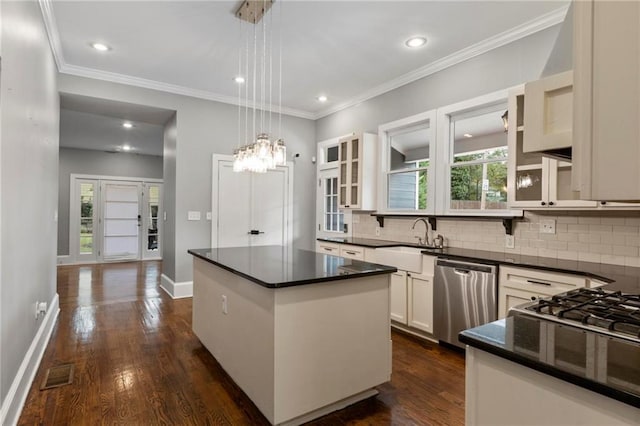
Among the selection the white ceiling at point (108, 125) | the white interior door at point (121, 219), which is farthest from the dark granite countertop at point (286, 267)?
the white interior door at point (121, 219)

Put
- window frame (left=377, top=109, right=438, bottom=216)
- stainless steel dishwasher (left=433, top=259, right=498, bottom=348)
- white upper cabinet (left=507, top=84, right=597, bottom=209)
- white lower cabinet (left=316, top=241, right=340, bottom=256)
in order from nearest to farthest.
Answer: white upper cabinet (left=507, top=84, right=597, bottom=209) < stainless steel dishwasher (left=433, top=259, right=498, bottom=348) < window frame (left=377, top=109, right=438, bottom=216) < white lower cabinet (left=316, top=241, right=340, bottom=256)

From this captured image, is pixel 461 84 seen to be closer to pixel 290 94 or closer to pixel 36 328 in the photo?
pixel 290 94

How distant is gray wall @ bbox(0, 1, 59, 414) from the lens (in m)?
1.92

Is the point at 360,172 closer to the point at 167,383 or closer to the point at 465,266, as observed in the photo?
the point at 465,266

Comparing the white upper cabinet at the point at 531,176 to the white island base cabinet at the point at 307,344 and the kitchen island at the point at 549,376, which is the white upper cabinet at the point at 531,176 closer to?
the white island base cabinet at the point at 307,344

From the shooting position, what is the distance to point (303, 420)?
2.07m

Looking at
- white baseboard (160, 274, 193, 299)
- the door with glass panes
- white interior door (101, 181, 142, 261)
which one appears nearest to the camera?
white baseboard (160, 274, 193, 299)

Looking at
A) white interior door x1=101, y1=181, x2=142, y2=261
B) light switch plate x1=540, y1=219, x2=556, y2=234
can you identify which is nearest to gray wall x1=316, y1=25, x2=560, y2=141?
light switch plate x1=540, y1=219, x2=556, y2=234

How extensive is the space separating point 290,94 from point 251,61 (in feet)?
3.86

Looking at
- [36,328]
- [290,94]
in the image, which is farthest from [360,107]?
[36,328]

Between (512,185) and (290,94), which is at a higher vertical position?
(290,94)

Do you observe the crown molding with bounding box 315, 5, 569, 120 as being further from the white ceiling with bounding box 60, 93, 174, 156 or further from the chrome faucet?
the white ceiling with bounding box 60, 93, 174, 156

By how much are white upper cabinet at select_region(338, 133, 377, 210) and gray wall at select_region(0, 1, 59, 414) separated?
3.36m

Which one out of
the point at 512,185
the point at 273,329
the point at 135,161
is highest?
the point at 135,161
